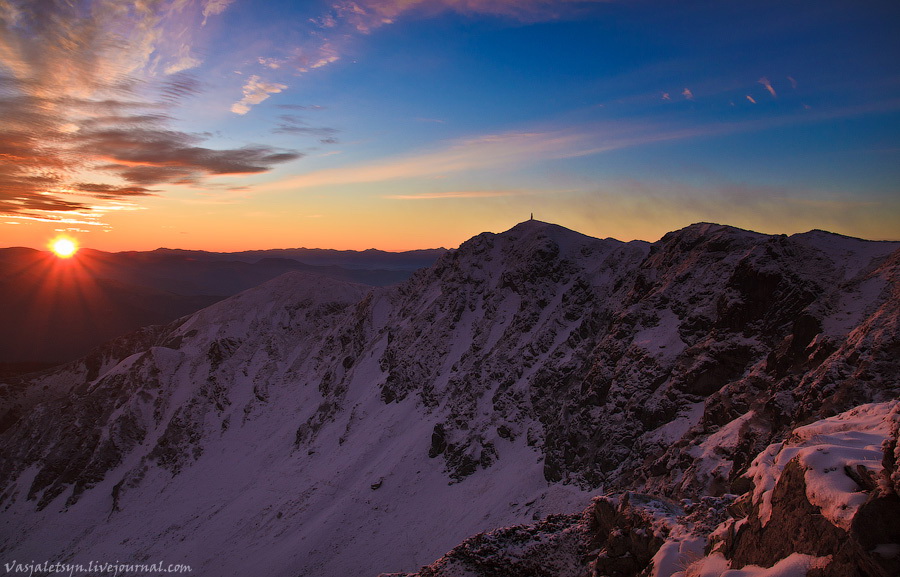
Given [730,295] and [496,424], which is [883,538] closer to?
[730,295]

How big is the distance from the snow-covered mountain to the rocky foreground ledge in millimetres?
147

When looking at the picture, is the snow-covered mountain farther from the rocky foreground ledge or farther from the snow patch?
the snow patch

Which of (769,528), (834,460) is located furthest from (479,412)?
(834,460)

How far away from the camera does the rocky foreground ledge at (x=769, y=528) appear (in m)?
10.3

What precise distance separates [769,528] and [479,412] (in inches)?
2364

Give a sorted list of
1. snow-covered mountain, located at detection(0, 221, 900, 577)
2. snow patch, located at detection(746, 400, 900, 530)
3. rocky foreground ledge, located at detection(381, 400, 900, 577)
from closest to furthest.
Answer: rocky foreground ledge, located at detection(381, 400, 900, 577) < snow patch, located at detection(746, 400, 900, 530) < snow-covered mountain, located at detection(0, 221, 900, 577)

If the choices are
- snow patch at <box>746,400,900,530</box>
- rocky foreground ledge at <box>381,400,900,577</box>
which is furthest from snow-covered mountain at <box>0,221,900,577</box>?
snow patch at <box>746,400,900,530</box>

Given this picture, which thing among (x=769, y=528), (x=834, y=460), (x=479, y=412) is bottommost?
(x=479, y=412)

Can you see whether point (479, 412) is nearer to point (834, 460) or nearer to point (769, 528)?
point (769, 528)

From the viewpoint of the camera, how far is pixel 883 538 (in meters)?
9.95

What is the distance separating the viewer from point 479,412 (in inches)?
2810

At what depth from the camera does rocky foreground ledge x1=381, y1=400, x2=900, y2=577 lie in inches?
406

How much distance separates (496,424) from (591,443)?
16866mm

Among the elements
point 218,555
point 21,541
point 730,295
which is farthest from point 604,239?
point 21,541
